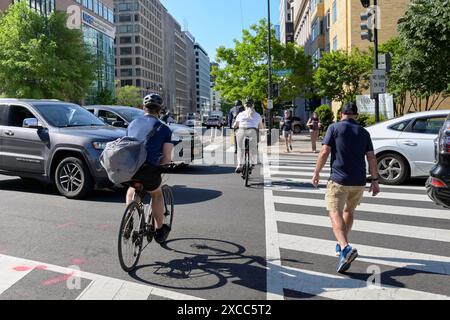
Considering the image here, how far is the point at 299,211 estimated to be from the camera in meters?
7.62

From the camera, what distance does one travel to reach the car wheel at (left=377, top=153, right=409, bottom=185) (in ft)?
33.0

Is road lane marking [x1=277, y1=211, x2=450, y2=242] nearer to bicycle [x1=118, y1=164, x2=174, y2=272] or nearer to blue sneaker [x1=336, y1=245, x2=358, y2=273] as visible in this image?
blue sneaker [x1=336, y1=245, x2=358, y2=273]

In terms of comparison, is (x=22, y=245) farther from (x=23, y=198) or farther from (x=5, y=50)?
(x=5, y=50)

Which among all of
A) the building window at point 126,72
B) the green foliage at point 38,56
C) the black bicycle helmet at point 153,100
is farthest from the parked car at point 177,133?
the building window at point 126,72

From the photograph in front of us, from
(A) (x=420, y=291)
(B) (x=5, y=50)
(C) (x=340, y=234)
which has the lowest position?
(A) (x=420, y=291)

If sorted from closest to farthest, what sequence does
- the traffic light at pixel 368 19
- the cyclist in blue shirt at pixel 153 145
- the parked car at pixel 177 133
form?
the cyclist in blue shirt at pixel 153 145
the parked car at pixel 177 133
the traffic light at pixel 368 19

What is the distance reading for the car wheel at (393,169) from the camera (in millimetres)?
10055

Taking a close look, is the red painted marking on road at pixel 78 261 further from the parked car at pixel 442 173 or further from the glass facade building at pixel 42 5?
the glass facade building at pixel 42 5

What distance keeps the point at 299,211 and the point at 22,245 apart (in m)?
4.24

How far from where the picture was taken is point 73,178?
8.52 metres

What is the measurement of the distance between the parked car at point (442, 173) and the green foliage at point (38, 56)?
35.6m

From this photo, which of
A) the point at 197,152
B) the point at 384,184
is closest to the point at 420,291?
the point at 384,184

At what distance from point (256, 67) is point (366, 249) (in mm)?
30752

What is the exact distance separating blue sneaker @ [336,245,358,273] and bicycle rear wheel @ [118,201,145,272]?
6.89 feet
